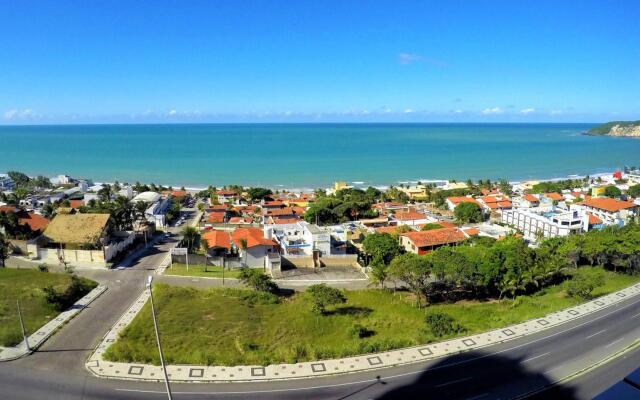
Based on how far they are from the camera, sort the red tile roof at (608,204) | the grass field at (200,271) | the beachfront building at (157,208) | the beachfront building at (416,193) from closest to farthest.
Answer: the grass field at (200,271), the beachfront building at (157,208), the red tile roof at (608,204), the beachfront building at (416,193)

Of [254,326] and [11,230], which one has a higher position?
[11,230]

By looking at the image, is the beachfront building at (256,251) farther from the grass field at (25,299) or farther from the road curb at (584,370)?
the road curb at (584,370)

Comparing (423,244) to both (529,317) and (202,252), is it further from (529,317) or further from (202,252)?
(202,252)

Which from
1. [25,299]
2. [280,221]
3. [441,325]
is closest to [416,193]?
[280,221]

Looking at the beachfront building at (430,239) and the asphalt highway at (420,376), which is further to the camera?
the beachfront building at (430,239)

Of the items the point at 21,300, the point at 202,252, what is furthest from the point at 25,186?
the point at 21,300

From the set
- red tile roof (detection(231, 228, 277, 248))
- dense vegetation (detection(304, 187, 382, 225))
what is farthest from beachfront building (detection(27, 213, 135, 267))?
dense vegetation (detection(304, 187, 382, 225))

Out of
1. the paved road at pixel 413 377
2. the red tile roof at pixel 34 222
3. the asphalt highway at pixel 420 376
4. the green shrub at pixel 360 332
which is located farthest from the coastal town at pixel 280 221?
the paved road at pixel 413 377
